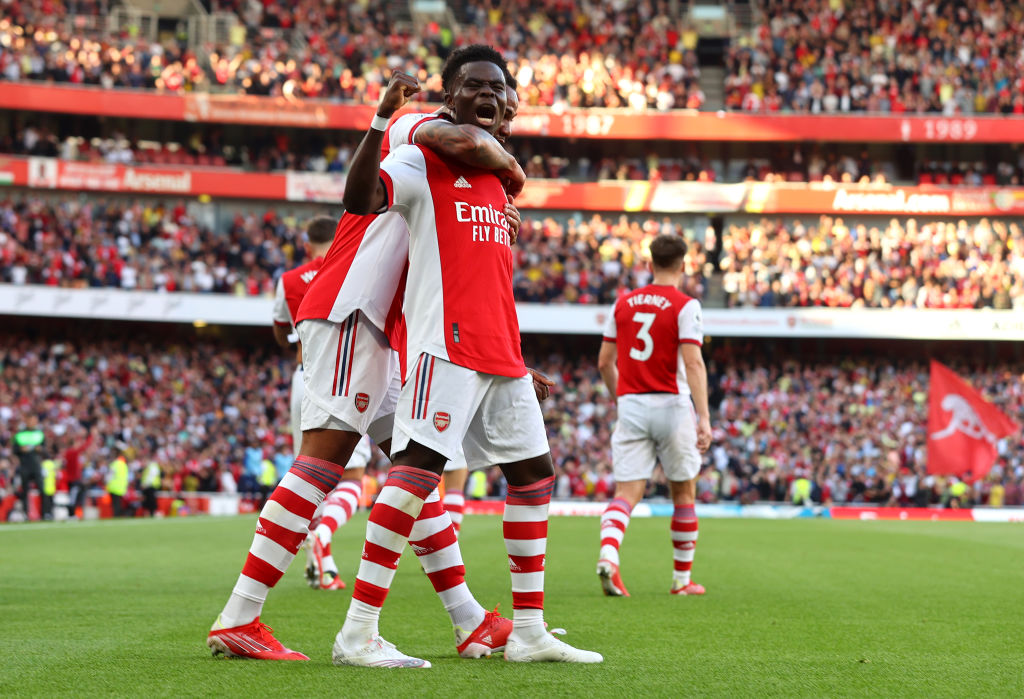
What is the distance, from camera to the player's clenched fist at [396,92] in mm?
4113

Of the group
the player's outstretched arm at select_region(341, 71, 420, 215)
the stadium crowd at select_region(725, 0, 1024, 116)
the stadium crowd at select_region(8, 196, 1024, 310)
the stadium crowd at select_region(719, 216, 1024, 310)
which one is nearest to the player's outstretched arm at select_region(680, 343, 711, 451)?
the player's outstretched arm at select_region(341, 71, 420, 215)

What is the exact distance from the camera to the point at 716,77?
37625mm

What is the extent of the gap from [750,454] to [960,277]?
28.7 ft

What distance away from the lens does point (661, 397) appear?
27.1 feet

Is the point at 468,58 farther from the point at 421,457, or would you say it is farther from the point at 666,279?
the point at 666,279

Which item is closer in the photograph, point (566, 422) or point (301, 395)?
point (301, 395)

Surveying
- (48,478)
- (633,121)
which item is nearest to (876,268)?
(633,121)

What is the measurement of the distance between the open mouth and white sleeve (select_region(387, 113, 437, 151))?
18 cm

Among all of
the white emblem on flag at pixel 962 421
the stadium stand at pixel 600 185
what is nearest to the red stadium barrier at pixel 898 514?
the stadium stand at pixel 600 185

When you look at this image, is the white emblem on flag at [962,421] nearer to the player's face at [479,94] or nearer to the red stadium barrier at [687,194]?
the red stadium barrier at [687,194]

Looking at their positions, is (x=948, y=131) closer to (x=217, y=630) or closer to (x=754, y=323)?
(x=754, y=323)

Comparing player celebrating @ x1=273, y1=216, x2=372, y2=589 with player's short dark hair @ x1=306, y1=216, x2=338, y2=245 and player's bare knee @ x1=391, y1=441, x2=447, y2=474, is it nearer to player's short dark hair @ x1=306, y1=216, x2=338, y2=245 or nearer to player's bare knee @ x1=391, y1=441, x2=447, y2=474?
player's short dark hair @ x1=306, y1=216, x2=338, y2=245

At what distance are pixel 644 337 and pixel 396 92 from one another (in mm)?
4369

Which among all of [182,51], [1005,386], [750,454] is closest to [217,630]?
[750,454]
